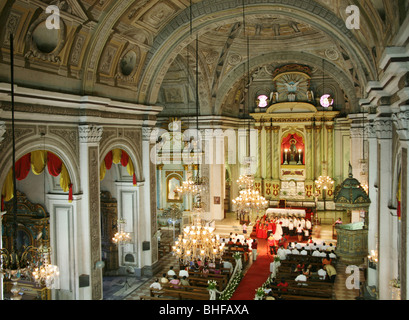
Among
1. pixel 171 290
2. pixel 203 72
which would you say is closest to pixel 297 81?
pixel 203 72

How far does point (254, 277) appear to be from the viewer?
15.2m

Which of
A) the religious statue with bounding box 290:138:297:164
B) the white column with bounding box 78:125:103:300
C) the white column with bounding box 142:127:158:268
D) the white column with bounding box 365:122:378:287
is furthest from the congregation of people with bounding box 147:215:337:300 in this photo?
the religious statue with bounding box 290:138:297:164

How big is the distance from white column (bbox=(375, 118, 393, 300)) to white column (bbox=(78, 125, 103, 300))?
8.09 m

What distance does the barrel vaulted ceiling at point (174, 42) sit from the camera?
9.20m

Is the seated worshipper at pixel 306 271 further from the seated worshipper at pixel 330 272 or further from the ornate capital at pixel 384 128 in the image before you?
the ornate capital at pixel 384 128

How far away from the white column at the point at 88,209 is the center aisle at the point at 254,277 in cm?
466

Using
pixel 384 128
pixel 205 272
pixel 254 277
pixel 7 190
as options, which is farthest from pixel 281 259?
pixel 7 190

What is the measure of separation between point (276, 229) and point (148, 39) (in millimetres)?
11660

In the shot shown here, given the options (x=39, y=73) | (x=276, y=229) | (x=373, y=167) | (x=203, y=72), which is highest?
(x=203, y=72)

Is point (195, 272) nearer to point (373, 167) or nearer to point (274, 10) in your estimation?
point (373, 167)

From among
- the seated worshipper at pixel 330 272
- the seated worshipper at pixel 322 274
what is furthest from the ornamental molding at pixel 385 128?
the seated worshipper at pixel 330 272

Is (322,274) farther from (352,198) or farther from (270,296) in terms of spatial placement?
(352,198)

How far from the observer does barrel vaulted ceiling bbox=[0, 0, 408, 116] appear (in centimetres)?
920

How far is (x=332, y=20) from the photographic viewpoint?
12.3 m
